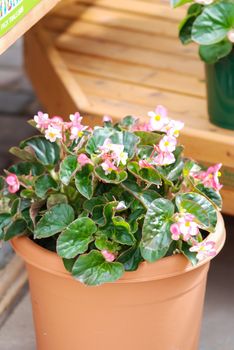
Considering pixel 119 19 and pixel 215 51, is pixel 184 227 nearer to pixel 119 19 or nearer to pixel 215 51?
pixel 215 51

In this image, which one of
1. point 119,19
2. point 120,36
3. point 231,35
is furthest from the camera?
point 119,19

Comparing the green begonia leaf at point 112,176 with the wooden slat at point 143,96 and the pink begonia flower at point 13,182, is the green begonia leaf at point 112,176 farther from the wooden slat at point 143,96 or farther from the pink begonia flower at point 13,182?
the wooden slat at point 143,96

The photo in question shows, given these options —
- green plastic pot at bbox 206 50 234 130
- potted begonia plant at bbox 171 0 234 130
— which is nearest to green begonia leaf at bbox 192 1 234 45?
potted begonia plant at bbox 171 0 234 130

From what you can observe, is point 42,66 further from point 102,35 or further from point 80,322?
point 80,322

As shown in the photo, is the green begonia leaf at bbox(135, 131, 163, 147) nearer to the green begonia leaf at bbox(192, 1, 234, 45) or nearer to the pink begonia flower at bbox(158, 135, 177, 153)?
the pink begonia flower at bbox(158, 135, 177, 153)

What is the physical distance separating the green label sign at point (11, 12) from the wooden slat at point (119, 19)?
120 cm

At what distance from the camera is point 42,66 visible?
275 centimetres

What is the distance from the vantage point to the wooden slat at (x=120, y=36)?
282 cm

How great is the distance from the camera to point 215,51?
81.1 inches

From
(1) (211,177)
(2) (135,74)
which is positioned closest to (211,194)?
(1) (211,177)

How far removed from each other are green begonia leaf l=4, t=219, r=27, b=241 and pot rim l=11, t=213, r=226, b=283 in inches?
0.6

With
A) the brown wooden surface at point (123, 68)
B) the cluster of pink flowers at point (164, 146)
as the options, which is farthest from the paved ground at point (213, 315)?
the cluster of pink flowers at point (164, 146)

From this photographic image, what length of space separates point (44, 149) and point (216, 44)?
1.76 feet

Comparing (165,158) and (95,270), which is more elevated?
(165,158)
